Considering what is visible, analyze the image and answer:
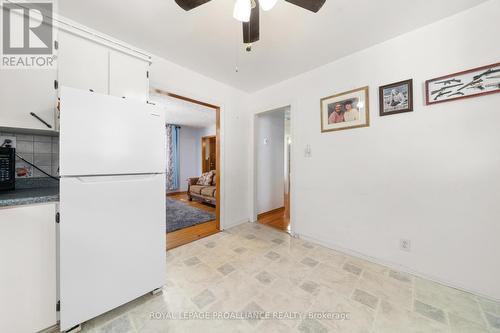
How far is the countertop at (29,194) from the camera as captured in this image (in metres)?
1.00

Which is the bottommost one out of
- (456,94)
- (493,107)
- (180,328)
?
(180,328)

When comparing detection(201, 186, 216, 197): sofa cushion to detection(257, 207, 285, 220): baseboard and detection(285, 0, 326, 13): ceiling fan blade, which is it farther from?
detection(285, 0, 326, 13): ceiling fan blade

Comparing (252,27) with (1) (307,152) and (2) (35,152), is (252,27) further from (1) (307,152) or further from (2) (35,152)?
(2) (35,152)

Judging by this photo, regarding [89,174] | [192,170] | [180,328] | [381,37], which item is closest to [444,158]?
[381,37]

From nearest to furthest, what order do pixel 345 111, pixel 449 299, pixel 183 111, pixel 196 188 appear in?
pixel 449 299
pixel 345 111
pixel 183 111
pixel 196 188

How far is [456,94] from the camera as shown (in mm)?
1566

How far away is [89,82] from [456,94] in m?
3.24

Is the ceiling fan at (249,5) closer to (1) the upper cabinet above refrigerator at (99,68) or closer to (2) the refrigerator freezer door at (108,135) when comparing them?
(2) the refrigerator freezer door at (108,135)

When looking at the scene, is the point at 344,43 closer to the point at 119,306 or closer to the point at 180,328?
the point at 180,328

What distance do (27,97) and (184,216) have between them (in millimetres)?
2870

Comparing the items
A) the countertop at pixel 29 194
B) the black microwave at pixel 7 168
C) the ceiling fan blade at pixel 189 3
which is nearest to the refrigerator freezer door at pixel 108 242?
the countertop at pixel 29 194

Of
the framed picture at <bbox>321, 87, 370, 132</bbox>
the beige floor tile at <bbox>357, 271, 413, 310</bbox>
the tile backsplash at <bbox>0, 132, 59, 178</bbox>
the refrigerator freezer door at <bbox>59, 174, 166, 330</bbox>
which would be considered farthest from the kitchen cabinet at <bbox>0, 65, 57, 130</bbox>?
the beige floor tile at <bbox>357, 271, 413, 310</bbox>

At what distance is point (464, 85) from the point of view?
153cm

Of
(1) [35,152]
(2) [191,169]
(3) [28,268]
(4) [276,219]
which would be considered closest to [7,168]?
(1) [35,152]
